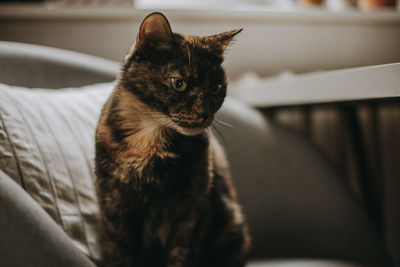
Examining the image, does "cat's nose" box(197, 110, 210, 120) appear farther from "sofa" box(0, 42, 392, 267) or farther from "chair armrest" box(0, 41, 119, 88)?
"chair armrest" box(0, 41, 119, 88)

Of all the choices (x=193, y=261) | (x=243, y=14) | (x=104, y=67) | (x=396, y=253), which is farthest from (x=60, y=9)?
(x=396, y=253)

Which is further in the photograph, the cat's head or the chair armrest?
the chair armrest

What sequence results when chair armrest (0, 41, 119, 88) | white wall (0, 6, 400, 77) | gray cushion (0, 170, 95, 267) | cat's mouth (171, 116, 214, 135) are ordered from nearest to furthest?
gray cushion (0, 170, 95, 267) → cat's mouth (171, 116, 214, 135) → chair armrest (0, 41, 119, 88) → white wall (0, 6, 400, 77)

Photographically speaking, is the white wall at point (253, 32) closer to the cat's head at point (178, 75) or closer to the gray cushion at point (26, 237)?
the cat's head at point (178, 75)

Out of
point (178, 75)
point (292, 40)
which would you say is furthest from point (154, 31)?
point (292, 40)

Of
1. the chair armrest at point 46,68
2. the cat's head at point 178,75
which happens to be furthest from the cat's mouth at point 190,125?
the chair armrest at point 46,68

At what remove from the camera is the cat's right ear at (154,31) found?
1.94 ft

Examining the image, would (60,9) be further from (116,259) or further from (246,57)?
(116,259)

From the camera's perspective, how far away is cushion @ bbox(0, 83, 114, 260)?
0.75 m

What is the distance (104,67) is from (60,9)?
15.4 inches

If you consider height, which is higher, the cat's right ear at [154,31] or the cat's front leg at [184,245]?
the cat's right ear at [154,31]

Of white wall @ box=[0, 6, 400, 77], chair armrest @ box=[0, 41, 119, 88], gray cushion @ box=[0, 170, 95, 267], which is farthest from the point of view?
white wall @ box=[0, 6, 400, 77]

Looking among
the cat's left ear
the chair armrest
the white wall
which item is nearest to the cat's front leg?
the cat's left ear

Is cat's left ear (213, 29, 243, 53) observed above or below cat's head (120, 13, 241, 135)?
above
